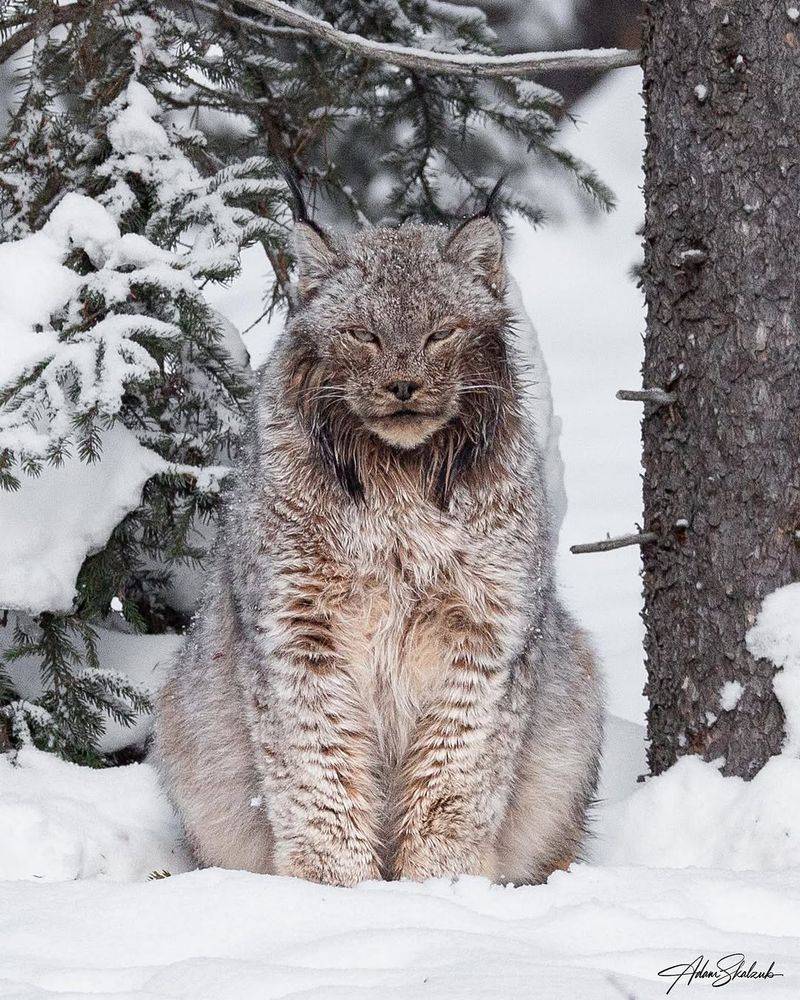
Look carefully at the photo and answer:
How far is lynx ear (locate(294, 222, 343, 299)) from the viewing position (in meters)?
3.78

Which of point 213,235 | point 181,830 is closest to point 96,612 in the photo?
point 181,830

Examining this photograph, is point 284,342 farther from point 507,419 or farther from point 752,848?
point 752,848

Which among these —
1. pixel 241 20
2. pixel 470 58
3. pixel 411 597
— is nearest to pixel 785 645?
pixel 411 597

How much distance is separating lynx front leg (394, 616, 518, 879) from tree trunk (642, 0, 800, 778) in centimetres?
78

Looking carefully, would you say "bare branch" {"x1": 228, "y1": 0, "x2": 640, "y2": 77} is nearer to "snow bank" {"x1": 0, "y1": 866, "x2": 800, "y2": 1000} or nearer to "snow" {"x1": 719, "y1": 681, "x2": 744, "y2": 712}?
"snow" {"x1": 719, "y1": 681, "x2": 744, "y2": 712}

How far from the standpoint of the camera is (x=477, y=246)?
3.76 meters

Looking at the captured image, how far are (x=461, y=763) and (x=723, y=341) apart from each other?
1521 millimetres

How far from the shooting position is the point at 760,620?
391 cm

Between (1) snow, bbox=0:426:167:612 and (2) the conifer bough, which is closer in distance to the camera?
(2) the conifer bough

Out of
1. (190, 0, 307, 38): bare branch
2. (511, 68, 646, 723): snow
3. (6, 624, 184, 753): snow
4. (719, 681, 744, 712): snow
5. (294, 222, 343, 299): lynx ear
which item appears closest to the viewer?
(294, 222, 343, 299): lynx ear

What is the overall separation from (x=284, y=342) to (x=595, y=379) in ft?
23.6

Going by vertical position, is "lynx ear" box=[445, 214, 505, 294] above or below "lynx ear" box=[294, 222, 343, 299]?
above

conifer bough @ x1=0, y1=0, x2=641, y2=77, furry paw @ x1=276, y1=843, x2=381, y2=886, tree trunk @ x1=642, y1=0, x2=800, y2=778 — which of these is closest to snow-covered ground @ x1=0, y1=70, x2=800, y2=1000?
tree trunk @ x1=642, y1=0, x2=800, y2=778

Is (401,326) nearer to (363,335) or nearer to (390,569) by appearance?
(363,335)
